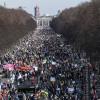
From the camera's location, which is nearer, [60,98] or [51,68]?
[60,98]

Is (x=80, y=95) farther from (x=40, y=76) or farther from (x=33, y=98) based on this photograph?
(x=40, y=76)

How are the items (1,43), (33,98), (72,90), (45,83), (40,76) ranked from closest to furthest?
(33,98)
(72,90)
(45,83)
(40,76)
(1,43)

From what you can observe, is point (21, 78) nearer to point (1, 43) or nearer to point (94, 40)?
point (94, 40)

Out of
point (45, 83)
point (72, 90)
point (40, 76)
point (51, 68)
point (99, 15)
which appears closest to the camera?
point (72, 90)

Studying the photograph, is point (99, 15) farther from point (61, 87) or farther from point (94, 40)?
point (61, 87)

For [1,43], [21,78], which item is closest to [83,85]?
[21,78]

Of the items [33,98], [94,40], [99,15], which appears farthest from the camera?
[99,15]

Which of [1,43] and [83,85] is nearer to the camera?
[83,85]

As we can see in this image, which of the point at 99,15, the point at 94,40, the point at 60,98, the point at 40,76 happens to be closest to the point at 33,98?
the point at 60,98

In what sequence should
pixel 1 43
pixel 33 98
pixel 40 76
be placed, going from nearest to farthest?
pixel 33 98, pixel 40 76, pixel 1 43
